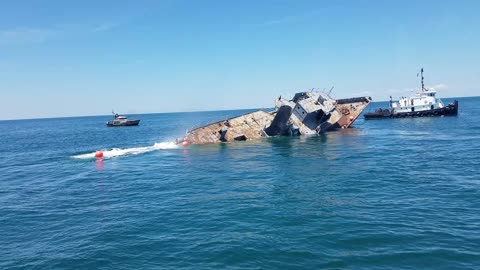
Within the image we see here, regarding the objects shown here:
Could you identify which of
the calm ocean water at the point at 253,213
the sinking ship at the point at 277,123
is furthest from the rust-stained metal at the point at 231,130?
the calm ocean water at the point at 253,213

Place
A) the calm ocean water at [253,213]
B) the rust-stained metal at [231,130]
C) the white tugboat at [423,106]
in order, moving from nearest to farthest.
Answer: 1. the calm ocean water at [253,213]
2. the rust-stained metal at [231,130]
3. the white tugboat at [423,106]

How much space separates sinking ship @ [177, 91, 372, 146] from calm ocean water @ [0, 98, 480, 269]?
17038 millimetres

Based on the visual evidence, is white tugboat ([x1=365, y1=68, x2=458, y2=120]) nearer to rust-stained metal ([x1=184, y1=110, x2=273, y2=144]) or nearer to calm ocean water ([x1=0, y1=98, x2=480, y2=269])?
rust-stained metal ([x1=184, y1=110, x2=273, y2=144])

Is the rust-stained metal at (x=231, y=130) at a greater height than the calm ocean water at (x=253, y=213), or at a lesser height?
greater

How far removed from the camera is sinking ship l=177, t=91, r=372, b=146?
6075 cm

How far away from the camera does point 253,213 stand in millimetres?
22969

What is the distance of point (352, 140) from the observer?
2286 inches

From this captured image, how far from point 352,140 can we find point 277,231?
42.3m

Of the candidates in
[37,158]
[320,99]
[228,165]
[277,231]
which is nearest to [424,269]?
[277,231]

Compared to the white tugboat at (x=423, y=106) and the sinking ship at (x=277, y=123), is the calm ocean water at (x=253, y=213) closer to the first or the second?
A: the sinking ship at (x=277, y=123)

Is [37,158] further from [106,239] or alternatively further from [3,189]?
[106,239]

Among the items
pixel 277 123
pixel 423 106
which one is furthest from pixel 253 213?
pixel 423 106

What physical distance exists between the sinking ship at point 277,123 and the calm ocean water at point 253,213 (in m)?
17.0

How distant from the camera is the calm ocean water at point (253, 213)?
16.6m
